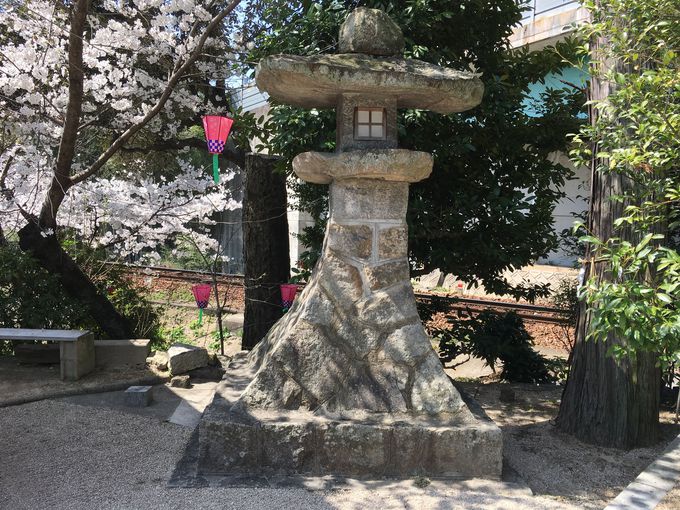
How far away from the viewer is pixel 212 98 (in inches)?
396

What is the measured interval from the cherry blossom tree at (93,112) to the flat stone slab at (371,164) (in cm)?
333

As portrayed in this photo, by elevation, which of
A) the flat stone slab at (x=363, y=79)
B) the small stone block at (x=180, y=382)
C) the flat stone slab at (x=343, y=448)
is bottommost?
the small stone block at (x=180, y=382)

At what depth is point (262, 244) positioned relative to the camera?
805 cm

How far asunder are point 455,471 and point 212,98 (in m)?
8.24

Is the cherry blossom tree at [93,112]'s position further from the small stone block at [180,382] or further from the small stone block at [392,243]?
the small stone block at [392,243]

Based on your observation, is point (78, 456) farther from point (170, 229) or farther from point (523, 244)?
point (170, 229)

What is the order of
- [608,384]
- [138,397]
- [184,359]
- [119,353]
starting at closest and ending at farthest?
[608,384]
[138,397]
[184,359]
[119,353]

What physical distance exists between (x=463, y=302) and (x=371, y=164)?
6.92m

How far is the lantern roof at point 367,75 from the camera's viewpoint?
3.79 m

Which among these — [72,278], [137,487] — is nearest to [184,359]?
[72,278]

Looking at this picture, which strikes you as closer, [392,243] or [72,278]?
[392,243]

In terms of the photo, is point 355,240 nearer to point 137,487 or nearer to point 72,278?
point 137,487

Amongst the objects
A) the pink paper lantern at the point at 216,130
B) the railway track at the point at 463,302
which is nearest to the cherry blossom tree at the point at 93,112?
the pink paper lantern at the point at 216,130

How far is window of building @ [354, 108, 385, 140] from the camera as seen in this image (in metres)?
4.21
